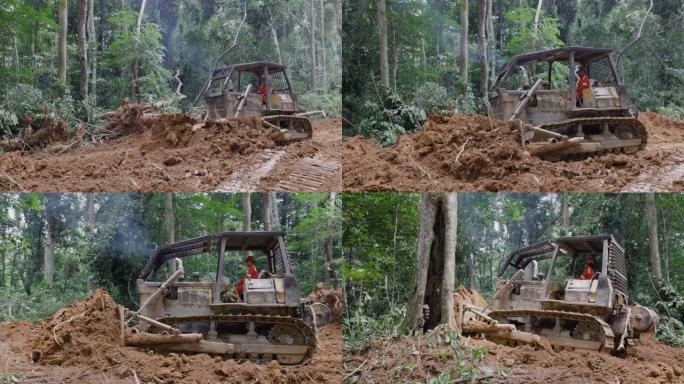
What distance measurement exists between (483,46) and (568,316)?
370cm

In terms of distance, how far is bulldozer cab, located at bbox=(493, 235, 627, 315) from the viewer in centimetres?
698

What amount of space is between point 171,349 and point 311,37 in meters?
5.77

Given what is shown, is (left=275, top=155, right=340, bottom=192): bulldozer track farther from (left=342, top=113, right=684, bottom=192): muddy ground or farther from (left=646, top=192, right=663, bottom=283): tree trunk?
(left=646, top=192, right=663, bottom=283): tree trunk

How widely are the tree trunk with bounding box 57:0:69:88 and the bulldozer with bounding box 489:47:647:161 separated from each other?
23.8ft

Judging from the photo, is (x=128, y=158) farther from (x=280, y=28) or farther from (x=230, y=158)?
(x=280, y=28)

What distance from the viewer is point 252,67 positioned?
33.7ft

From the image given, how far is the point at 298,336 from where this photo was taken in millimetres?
6910

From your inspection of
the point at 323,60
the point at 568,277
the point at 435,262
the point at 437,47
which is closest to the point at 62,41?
the point at 323,60

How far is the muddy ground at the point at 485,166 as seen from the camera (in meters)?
6.79

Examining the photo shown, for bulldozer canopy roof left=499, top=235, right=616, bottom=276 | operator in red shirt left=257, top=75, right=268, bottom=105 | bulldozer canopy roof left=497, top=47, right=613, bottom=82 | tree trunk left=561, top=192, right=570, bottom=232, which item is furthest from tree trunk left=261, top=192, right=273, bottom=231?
tree trunk left=561, top=192, right=570, bottom=232

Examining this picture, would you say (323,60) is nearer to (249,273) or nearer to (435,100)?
(435,100)

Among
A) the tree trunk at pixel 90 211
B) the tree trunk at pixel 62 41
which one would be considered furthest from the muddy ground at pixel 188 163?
the tree trunk at pixel 62 41

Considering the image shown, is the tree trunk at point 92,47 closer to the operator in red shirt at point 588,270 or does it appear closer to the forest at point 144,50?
the forest at point 144,50

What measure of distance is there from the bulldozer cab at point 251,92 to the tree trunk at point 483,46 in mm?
3450
